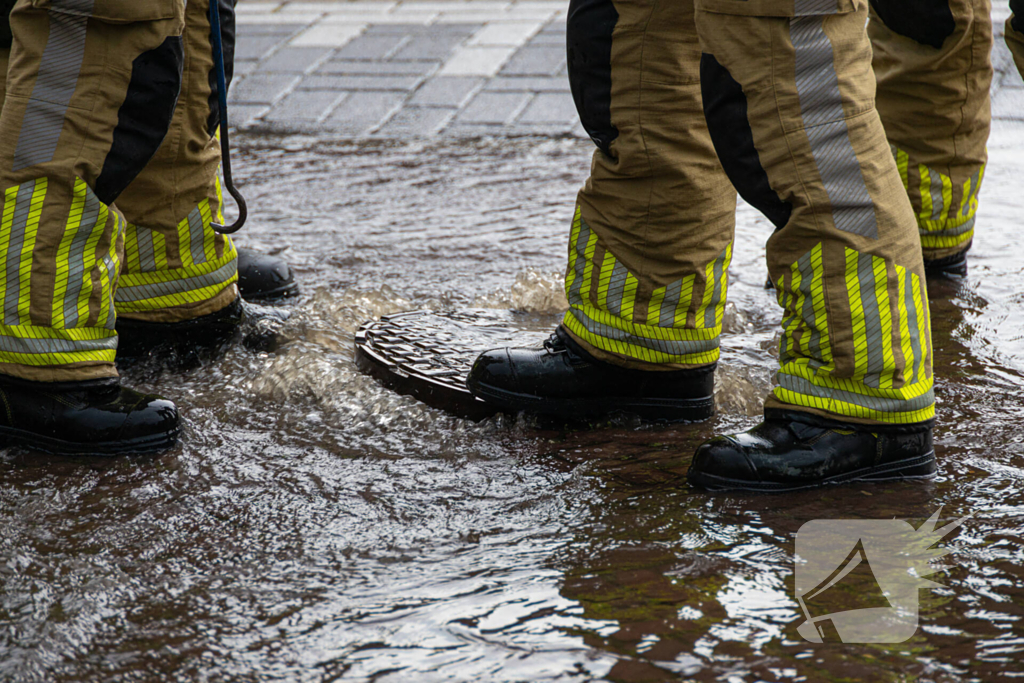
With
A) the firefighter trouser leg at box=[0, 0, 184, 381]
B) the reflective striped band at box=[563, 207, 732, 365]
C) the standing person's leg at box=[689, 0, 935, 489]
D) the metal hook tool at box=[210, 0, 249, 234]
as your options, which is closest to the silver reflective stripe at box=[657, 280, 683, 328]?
the reflective striped band at box=[563, 207, 732, 365]

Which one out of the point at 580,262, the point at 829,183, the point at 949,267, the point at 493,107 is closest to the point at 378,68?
the point at 493,107

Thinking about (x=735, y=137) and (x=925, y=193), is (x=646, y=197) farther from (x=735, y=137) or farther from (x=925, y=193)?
(x=925, y=193)

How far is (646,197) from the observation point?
1797 millimetres

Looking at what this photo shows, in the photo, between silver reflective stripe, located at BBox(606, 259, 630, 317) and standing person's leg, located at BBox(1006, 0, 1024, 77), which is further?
standing person's leg, located at BBox(1006, 0, 1024, 77)

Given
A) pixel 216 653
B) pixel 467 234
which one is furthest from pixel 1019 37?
pixel 216 653

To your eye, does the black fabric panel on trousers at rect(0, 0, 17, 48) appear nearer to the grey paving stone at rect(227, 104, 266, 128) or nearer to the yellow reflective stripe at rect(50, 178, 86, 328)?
the yellow reflective stripe at rect(50, 178, 86, 328)

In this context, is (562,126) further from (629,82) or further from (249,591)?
(249,591)

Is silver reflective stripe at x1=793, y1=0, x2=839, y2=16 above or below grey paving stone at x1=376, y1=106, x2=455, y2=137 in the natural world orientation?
above

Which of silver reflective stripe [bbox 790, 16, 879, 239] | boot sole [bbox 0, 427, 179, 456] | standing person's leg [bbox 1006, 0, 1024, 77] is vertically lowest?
boot sole [bbox 0, 427, 179, 456]

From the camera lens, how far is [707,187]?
5.90 feet

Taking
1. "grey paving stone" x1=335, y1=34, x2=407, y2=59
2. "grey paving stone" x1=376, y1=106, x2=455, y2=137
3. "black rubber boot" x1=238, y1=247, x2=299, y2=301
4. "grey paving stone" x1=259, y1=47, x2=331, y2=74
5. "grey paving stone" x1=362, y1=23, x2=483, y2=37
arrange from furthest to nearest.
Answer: "grey paving stone" x1=362, y1=23, x2=483, y2=37 < "grey paving stone" x1=335, y1=34, x2=407, y2=59 < "grey paving stone" x1=259, y1=47, x2=331, y2=74 < "grey paving stone" x1=376, y1=106, x2=455, y2=137 < "black rubber boot" x1=238, y1=247, x2=299, y2=301

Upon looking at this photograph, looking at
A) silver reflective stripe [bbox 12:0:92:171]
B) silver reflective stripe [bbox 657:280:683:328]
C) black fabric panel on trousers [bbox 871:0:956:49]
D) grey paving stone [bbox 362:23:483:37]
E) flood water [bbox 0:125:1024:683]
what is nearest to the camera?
flood water [bbox 0:125:1024:683]

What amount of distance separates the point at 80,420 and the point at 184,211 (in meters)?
0.61

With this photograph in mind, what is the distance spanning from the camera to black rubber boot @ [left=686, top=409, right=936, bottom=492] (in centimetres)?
154
